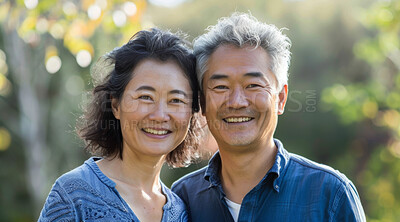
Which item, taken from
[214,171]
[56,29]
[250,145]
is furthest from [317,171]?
[56,29]

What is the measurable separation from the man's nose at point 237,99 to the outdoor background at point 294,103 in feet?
15.3

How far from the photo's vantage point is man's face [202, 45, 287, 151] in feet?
9.09

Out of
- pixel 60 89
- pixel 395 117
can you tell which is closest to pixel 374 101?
pixel 395 117

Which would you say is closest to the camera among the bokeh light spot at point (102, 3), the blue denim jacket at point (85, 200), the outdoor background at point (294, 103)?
the blue denim jacket at point (85, 200)

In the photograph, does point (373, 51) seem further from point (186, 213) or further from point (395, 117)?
point (186, 213)

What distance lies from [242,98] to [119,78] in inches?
30.8

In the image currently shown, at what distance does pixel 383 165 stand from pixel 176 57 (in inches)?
259

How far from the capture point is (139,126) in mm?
2666

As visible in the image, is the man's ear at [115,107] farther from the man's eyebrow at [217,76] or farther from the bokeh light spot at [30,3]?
the bokeh light spot at [30,3]

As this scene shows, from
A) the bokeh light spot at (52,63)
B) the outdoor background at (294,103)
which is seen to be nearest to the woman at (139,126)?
the bokeh light spot at (52,63)

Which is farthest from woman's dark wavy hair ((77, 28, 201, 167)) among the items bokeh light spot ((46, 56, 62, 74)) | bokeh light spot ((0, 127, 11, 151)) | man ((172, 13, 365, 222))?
bokeh light spot ((0, 127, 11, 151))

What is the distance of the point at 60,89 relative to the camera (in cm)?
1102

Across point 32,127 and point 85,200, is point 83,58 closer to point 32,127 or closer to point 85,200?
point 85,200

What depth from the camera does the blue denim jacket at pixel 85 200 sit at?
232 cm
